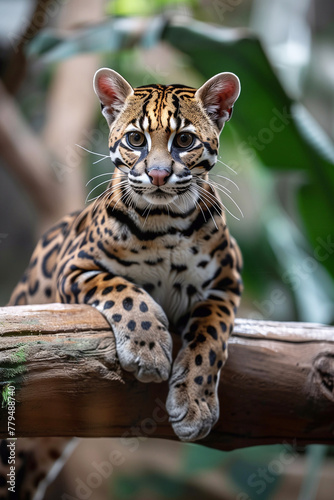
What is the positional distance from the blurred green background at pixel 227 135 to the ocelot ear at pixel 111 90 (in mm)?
689

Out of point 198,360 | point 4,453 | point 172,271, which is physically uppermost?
point 172,271

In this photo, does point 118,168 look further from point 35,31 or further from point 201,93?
point 35,31

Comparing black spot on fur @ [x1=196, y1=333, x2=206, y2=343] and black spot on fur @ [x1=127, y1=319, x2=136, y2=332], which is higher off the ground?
black spot on fur @ [x1=127, y1=319, x2=136, y2=332]

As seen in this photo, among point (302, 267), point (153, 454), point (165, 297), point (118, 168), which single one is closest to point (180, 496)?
point (153, 454)

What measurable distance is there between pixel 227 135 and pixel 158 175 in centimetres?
168

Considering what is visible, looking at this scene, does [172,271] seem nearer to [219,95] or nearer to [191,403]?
[191,403]

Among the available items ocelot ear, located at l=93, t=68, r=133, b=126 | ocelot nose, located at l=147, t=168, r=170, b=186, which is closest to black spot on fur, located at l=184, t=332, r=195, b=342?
ocelot nose, located at l=147, t=168, r=170, b=186

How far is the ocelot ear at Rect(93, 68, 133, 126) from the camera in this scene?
1.63 meters

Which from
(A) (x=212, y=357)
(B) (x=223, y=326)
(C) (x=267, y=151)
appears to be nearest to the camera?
(A) (x=212, y=357)

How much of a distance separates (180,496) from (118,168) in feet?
10.8

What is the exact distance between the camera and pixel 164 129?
1.61 metres

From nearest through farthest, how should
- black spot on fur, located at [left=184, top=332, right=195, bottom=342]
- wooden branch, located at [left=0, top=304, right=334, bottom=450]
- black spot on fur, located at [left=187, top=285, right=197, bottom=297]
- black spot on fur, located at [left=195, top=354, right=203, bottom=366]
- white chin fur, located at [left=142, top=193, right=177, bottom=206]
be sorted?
1. white chin fur, located at [left=142, top=193, right=177, bottom=206]
2. wooden branch, located at [left=0, top=304, right=334, bottom=450]
3. black spot on fur, located at [left=195, top=354, right=203, bottom=366]
4. black spot on fur, located at [left=184, top=332, right=195, bottom=342]
5. black spot on fur, located at [left=187, top=285, right=197, bottom=297]

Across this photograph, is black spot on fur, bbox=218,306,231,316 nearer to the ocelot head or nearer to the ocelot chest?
the ocelot chest

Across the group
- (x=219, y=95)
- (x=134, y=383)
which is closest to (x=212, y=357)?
(x=134, y=383)
